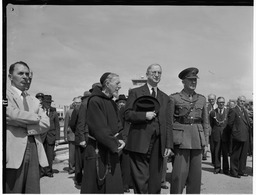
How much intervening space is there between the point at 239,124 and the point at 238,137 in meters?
0.31

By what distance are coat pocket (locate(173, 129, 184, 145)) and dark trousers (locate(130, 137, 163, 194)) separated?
0.35 m

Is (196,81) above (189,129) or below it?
above

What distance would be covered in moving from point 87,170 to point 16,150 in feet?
3.24

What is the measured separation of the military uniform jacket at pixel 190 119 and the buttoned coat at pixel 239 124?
2.90 meters

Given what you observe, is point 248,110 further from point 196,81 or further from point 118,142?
point 118,142

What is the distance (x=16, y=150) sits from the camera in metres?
3.58

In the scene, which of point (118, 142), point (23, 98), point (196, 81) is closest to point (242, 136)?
point (196, 81)

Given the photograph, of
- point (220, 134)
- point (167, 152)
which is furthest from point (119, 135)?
point (220, 134)

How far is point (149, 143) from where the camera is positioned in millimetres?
4832

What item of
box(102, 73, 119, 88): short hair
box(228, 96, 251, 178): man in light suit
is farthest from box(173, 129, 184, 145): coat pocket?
box(228, 96, 251, 178): man in light suit

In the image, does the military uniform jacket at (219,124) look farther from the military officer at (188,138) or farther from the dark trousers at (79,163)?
the dark trousers at (79,163)

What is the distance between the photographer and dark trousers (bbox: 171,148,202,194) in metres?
5.14

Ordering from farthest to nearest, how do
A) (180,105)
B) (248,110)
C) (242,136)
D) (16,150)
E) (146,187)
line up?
(248,110)
(242,136)
(180,105)
(146,187)
(16,150)

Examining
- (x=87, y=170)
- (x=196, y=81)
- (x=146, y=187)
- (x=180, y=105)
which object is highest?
(x=196, y=81)
